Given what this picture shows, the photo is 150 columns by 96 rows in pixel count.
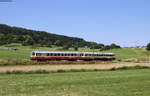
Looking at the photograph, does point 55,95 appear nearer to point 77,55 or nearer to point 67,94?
point 67,94

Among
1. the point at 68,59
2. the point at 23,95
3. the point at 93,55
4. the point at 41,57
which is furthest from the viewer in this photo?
the point at 93,55

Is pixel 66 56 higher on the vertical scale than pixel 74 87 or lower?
higher

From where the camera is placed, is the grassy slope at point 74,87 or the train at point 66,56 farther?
the train at point 66,56

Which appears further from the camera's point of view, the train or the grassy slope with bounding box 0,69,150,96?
the train

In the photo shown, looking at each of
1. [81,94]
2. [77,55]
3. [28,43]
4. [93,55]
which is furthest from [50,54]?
[28,43]

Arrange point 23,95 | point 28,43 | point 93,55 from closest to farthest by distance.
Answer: point 23,95, point 93,55, point 28,43

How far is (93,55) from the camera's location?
72.6 metres

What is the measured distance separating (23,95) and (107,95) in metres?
3.60

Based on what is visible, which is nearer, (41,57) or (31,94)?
(31,94)

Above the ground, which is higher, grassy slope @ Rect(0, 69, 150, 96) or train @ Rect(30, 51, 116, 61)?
train @ Rect(30, 51, 116, 61)

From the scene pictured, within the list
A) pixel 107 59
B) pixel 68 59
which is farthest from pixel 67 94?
pixel 107 59

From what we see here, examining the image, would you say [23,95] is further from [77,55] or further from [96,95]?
[77,55]

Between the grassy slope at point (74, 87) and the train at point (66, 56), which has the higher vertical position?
the train at point (66, 56)

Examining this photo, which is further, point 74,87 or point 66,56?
point 66,56
